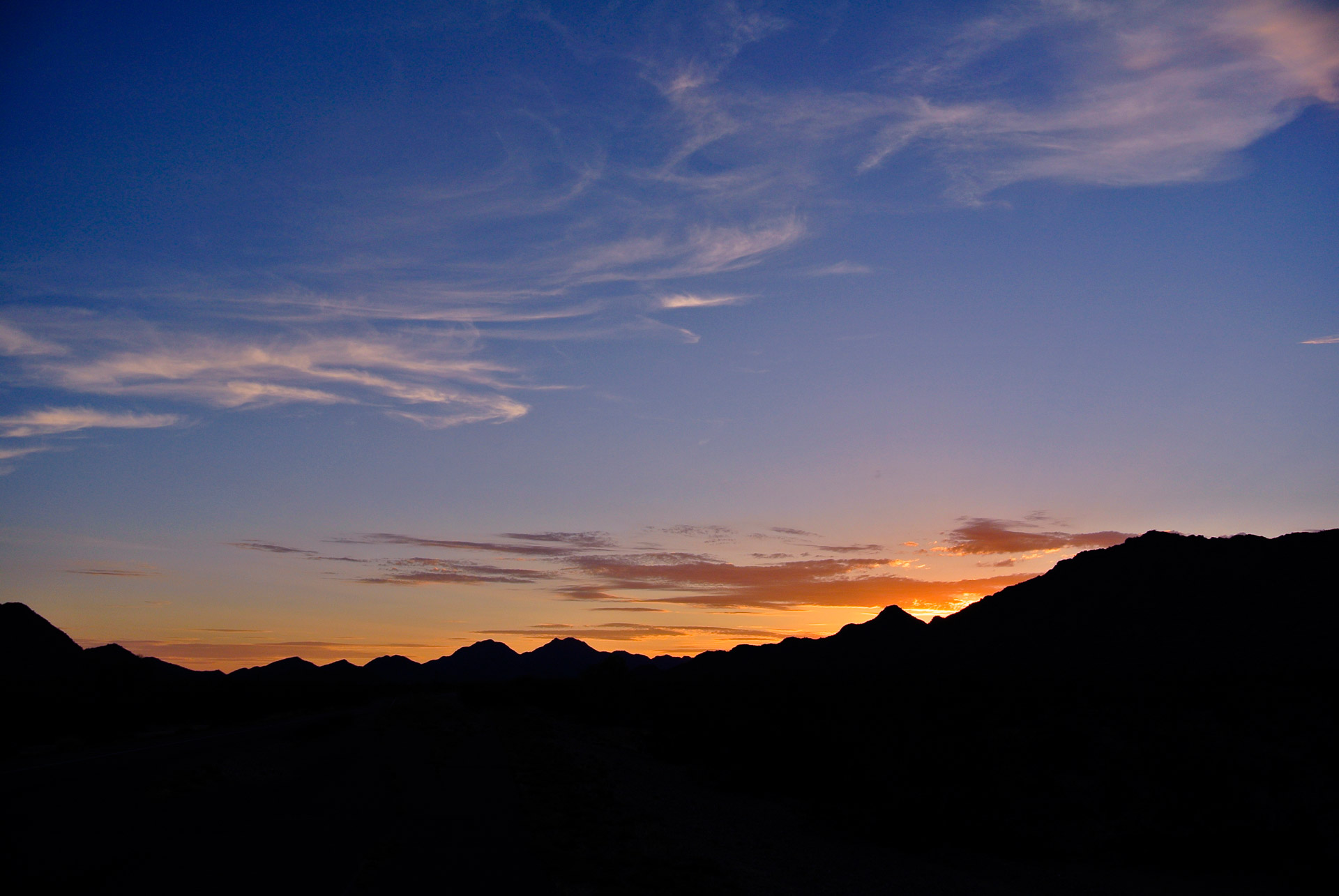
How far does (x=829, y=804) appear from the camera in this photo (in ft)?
82.1

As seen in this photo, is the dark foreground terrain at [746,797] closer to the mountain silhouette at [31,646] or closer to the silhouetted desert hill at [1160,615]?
the silhouetted desert hill at [1160,615]

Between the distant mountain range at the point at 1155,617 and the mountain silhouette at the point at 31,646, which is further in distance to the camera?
the mountain silhouette at the point at 31,646

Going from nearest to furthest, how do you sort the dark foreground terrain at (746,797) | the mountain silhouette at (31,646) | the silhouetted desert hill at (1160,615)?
the dark foreground terrain at (746,797) < the silhouetted desert hill at (1160,615) < the mountain silhouette at (31,646)

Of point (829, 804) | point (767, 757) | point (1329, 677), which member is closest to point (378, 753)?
point (767, 757)

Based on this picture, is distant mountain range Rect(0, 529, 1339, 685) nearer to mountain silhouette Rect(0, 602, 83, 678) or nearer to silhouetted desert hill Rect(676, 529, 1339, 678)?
silhouetted desert hill Rect(676, 529, 1339, 678)

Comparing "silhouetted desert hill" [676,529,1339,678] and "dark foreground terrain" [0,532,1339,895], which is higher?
"silhouetted desert hill" [676,529,1339,678]

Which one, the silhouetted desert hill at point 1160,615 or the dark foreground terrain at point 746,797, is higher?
the silhouetted desert hill at point 1160,615

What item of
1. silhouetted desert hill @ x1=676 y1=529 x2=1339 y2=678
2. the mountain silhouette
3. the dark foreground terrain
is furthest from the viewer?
the mountain silhouette

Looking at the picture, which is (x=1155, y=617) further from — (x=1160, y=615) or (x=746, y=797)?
(x=746, y=797)

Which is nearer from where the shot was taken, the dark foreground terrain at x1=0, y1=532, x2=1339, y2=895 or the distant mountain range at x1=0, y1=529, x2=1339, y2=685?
the dark foreground terrain at x1=0, y1=532, x2=1339, y2=895

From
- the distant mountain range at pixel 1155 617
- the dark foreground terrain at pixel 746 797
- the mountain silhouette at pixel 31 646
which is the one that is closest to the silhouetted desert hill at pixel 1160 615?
the distant mountain range at pixel 1155 617

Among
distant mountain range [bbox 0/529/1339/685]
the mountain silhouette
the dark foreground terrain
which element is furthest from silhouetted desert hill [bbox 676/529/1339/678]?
the mountain silhouette

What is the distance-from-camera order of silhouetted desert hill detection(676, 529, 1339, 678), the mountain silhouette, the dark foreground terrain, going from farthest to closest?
1. the mountain silhouette
2. silhouetted desert hill detection(676, 529, 1339, 678)
3. the dark foreground terrain

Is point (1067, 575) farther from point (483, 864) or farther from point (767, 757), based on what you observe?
point (483, 864)
